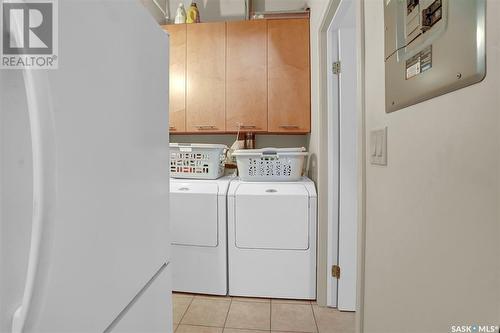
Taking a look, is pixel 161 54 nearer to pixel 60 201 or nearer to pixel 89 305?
pixel 60 201

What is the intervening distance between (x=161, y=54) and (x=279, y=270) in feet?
5.15

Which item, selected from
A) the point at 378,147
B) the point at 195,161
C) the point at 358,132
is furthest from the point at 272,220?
the point at 378,147

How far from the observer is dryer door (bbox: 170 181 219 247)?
193cm

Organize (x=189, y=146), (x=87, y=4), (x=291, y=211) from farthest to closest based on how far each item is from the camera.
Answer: (x=189, y=146) < (x=291, y=211) < (x=87, y=4)

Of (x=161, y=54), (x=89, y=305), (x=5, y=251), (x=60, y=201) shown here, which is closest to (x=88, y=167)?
(x=60, y=201)

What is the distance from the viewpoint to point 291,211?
6.16 ft

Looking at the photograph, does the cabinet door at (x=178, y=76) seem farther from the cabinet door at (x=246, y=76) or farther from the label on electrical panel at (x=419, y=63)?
the label on electrical panel at (x=419, y=63)

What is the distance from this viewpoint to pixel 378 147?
0.83 metres

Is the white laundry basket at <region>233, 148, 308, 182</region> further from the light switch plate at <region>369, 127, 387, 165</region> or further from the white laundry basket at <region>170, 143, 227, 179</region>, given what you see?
the light switch plate at <region>369, 127, 387, 165</region>

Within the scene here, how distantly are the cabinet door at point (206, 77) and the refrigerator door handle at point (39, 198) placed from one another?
1.99 meters

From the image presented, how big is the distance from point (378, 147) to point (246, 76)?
1.76 m

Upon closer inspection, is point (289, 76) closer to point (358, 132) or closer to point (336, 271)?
point (358, 132)

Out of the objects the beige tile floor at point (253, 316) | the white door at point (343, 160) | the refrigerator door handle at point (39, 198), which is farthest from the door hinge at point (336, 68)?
the refrigerator door handle at point (39, 198)

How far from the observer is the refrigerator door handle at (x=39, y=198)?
1.40 ft
